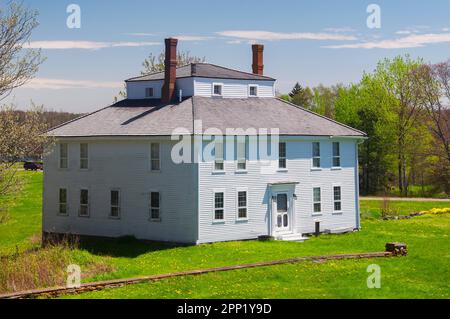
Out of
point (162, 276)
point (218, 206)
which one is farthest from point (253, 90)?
point (162, 276)

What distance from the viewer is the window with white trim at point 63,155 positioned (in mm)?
39750

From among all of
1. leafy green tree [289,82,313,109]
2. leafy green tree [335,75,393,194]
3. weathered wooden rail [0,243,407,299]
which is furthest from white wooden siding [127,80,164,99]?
leafy green tree [289,82,313,109]

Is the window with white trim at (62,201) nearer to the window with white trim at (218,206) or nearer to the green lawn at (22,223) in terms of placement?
the green lawn at (22,223)

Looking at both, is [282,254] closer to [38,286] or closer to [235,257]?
[235,257]

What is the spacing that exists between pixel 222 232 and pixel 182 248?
290 centimetres

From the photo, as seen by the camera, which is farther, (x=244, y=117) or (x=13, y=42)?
(x=244, y=117)

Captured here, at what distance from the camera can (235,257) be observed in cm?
2980

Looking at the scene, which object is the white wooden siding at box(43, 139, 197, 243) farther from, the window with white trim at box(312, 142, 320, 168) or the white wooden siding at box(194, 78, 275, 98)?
the window with white trim at box(312, 142, 320, 168)

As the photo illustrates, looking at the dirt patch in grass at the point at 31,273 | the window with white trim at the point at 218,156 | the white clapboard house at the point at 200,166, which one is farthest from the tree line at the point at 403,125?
the dirt patch in grass at the point at 31,273

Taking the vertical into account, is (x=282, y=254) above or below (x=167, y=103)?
below

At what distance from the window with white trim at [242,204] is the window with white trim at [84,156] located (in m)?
9.87

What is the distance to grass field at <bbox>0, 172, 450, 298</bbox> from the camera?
847 inches

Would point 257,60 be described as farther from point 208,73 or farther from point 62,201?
point 62,201
